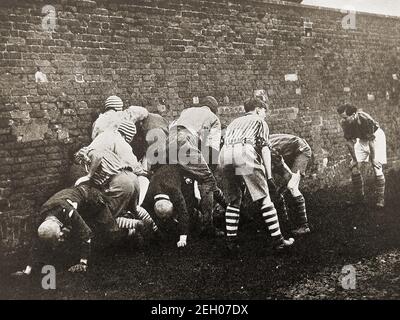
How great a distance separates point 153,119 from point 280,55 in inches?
140

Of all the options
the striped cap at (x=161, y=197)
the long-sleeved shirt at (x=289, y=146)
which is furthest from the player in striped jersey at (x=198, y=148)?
the long-sleeved shirt at (x=289, y=146)

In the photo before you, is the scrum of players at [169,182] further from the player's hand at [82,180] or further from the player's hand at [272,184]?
the player's hand at [272,184]

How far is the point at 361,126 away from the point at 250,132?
3.50m

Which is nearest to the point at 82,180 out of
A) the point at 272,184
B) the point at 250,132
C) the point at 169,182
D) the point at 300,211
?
the point at 169,182

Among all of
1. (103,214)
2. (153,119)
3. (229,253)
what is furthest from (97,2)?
(229,253)

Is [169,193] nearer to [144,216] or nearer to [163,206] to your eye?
[163,206]

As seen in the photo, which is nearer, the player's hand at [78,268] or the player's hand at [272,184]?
the player's hand at [78,268]

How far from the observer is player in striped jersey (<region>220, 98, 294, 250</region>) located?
244 inches

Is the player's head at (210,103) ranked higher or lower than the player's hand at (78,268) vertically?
higher

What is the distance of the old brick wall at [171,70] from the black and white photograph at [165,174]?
25 millimetres

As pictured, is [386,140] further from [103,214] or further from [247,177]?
[103,214]

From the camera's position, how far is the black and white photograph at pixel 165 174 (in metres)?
5.32

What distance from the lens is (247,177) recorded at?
6.28 meters

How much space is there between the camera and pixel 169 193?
6754 mm
